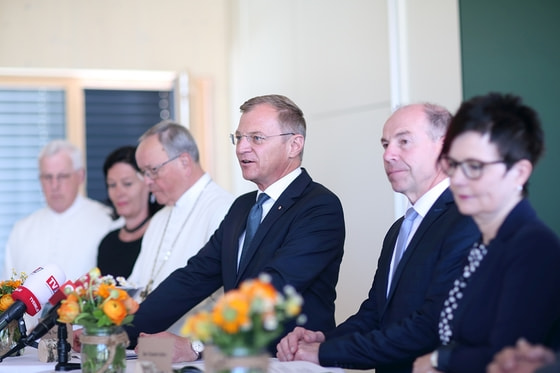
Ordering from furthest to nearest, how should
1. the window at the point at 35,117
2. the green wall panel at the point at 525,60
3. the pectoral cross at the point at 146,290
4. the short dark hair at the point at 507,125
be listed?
the window at the point at 35,117 → the green wall panel at the point at 525,60 → the pectoral cross at the point at 146,290 → the short dark hair at the point at 507,125

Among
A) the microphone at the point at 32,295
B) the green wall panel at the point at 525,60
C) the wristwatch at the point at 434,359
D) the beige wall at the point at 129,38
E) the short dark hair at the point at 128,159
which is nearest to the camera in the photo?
the wristwatch at the point at 434,359

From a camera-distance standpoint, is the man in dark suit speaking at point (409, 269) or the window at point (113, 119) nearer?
the man in dark suit speaking at point (409, 269)

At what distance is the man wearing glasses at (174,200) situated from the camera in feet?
13.5

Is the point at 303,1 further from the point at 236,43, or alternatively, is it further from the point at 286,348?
the point at 286,348

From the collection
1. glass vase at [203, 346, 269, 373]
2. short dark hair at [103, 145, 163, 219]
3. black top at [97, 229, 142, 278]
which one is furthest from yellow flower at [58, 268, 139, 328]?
short dark hair at [103, 145, 163, 219]

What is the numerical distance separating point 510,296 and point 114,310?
1168 mm

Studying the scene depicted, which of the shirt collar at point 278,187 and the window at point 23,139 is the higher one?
the window at point 23,139

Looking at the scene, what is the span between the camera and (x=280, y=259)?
9.96ft

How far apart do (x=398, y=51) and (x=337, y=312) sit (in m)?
1.74

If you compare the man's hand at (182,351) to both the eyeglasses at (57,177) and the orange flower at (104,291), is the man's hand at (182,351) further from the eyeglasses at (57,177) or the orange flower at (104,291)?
the eyeglasses at (57,177)

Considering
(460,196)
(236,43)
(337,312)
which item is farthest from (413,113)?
(236,43)

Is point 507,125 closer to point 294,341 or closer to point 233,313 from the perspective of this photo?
point 233,313

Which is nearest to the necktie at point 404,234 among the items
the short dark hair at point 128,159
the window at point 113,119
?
the short dark hair at point 128,159

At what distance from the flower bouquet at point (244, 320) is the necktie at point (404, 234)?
1174mm
